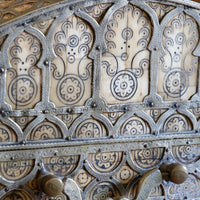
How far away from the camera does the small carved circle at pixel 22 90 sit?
2.00 meters

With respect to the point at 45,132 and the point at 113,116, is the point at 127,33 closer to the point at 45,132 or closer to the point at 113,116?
the point at 113,116

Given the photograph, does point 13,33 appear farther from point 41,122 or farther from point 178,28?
point 178,28

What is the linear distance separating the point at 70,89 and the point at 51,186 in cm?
41

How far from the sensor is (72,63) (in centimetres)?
208

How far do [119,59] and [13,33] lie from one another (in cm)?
48

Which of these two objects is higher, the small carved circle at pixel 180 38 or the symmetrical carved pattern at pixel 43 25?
the symmetrical carved pattern at pixel 43 25

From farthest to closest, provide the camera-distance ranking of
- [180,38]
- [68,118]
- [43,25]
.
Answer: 1. [180,38]
2. [68,118]
3. [43,25]

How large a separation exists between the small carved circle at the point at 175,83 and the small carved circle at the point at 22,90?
607mm

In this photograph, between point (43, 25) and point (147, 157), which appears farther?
point (147, 157)

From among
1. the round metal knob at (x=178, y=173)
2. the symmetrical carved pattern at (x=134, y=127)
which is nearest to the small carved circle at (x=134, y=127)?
the symmetrical carved pattern at (x=134, y=127)

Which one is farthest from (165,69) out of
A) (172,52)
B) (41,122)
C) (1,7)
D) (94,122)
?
(1,7)

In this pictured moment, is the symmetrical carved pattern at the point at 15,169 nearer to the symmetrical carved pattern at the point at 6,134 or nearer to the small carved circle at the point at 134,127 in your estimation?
the symmetrical carved pattern at the point at 6,134

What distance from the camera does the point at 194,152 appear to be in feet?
7.75

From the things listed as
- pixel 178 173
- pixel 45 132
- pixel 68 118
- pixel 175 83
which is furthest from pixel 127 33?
pixel 178 173
